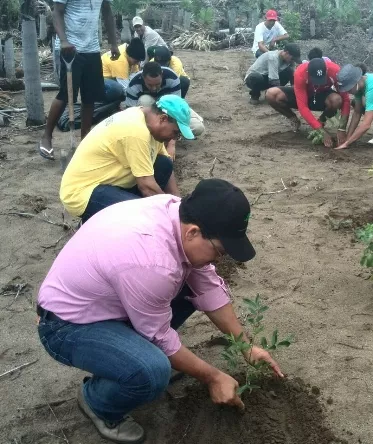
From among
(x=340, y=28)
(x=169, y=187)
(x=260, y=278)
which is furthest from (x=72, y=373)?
(x=340, y=28)

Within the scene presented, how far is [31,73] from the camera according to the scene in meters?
6.62

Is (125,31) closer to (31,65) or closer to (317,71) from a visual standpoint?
(31,65)

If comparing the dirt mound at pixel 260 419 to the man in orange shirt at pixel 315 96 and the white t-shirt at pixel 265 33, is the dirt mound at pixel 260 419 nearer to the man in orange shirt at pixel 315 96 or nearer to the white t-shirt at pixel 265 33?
the man in orange shirt at pixel 315 96

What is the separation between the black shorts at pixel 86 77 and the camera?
18.1ft

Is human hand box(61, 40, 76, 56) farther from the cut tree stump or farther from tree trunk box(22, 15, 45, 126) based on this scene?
the cut tree stump

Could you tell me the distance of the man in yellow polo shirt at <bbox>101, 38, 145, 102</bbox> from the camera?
271 inches

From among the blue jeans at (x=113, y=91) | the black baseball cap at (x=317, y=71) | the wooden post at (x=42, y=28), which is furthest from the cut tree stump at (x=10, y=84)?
the black baseball cap at (x=317, y=71)

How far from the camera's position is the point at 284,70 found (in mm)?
8078

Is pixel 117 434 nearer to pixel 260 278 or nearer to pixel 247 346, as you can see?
pixel 247 346

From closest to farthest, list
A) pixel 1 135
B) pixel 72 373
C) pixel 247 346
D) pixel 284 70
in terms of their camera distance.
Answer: pixel 247 346, pixel 72 373, pixel 1 135, pixel 284 70

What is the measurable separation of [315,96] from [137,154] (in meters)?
3.67

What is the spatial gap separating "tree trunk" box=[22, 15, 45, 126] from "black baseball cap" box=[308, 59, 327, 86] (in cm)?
291

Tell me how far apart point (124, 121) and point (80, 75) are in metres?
2.34

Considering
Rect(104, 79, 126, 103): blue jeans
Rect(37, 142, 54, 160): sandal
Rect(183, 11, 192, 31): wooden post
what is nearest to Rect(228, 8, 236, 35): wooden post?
Rect(183, 11, 192, 31): wooden post
